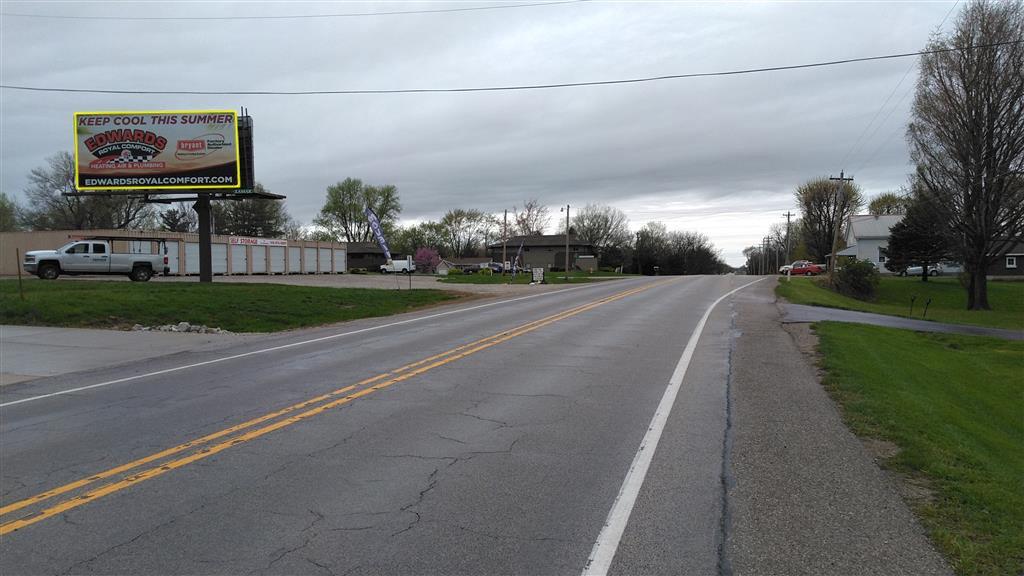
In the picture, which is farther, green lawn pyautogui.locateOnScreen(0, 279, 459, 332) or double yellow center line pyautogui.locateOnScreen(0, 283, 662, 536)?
green lawn pyautogui.locateOnScreen(0, 279, 459, 332)

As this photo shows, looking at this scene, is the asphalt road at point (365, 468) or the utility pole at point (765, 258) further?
the utility pole at point (765, 258)

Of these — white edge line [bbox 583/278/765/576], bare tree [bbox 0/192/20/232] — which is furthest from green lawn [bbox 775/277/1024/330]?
bare tree [bbox 0/192/20/232]

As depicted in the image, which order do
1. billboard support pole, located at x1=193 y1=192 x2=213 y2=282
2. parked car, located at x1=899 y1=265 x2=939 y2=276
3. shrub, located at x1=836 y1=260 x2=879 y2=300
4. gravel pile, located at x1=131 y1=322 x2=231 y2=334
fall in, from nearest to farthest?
gravel pile, located at x1=131 y1=322 x2=231 y2=334 → billboard support pole, located at x1=193 y1=192 x2=213 y2=282 → shrub, located at x1=836 y1=260 x2=879 y2=300 → parked car, located at x1=899 y1=265 x2=939 y2=276

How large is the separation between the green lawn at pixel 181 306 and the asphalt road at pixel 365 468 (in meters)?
7.52

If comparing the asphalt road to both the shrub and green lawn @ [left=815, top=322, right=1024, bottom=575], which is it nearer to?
green lawn @ [left=815, top=322, right=1024, bottom=575]

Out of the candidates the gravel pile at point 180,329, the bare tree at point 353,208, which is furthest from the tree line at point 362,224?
the gravel pile at point 180,329

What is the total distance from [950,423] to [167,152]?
105ft

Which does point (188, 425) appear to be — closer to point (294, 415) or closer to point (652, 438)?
point (294, 415)

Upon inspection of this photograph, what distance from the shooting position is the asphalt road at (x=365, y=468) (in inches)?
163

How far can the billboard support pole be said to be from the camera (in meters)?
30.5

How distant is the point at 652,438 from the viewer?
6.76 meters

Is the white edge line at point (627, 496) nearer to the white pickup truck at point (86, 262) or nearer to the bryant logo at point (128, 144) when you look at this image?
the bryant logo at point (128, 144)

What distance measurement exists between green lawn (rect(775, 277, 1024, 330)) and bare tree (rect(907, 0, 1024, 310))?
12.7 ft

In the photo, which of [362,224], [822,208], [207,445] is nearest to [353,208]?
[362,224]
